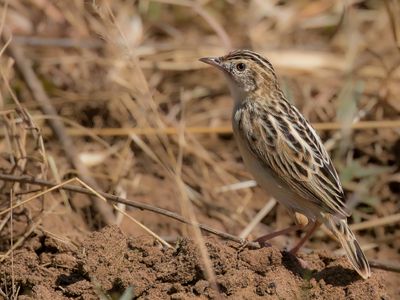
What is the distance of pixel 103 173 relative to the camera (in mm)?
8117

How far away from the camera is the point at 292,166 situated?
20.6ft

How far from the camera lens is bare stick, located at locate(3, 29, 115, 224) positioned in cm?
733

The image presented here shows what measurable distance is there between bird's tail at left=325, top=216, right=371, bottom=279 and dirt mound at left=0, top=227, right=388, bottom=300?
9 centimetres

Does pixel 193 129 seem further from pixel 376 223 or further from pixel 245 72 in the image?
pixel 376 223

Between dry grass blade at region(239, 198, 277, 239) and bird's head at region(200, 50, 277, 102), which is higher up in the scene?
bird's head at region(200, 50, 277, 102)

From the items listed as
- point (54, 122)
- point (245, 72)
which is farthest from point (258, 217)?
point (54, 122)

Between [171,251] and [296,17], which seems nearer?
[171,251]

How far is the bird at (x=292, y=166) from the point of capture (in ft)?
20.1

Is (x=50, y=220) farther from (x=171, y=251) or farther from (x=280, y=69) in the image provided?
(x=280, y=69)

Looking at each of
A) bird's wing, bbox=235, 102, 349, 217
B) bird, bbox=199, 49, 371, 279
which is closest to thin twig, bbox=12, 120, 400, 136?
bird, bbox=199, 49, 371, 279

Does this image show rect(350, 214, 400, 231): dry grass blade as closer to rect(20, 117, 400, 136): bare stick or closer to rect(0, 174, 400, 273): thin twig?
rect(20, 117, 400, 136): bare stick

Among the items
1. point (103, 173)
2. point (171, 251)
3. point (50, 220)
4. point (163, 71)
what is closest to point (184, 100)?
point (163, 71)

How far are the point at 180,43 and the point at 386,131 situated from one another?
92.0 inches

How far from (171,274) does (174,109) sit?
3.76 meters
